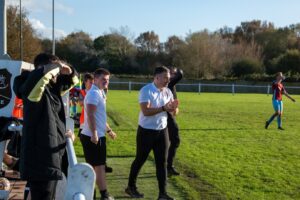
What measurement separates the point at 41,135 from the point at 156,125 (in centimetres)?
276

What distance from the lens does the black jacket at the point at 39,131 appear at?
13.5 feet

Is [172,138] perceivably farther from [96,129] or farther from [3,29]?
[3,29]

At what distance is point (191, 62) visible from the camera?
65125 mm

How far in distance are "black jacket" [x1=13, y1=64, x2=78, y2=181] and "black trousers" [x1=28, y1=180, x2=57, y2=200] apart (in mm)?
92

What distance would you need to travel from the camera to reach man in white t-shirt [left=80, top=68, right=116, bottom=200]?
245 inches

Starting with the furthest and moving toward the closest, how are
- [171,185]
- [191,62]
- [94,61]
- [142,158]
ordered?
[94,61] < [191,62] < [171,185] < [142,158]

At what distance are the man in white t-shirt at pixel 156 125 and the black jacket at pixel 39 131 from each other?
8.19ft

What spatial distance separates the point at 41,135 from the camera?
13.7 feet

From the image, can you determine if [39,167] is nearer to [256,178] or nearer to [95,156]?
[95,156]

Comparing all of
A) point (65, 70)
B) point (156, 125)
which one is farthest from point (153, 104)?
point (65, 70)

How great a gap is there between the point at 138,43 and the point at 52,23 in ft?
142

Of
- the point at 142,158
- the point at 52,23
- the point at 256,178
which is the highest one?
the point at 52,23

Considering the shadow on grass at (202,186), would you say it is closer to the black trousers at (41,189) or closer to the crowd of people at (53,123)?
the crowd of people at (53,123)

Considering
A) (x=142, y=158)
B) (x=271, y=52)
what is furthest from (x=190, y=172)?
(x=271, y=52)
